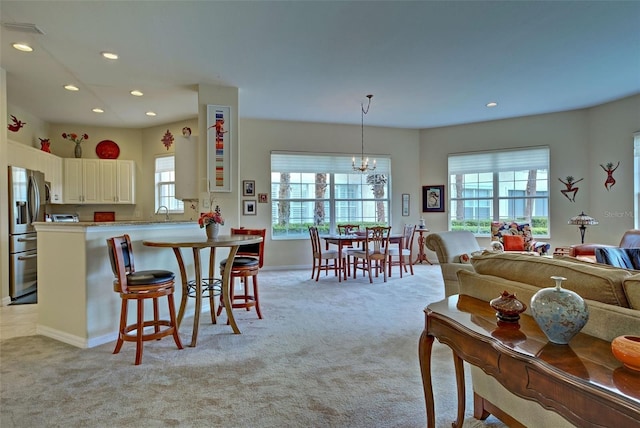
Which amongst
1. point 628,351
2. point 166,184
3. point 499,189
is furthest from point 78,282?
point 499,189

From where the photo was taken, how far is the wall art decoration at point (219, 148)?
15.3ft

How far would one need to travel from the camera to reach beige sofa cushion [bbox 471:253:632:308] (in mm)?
1255

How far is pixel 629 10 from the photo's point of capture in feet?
9.92

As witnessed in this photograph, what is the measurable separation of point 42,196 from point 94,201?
160 centimetres

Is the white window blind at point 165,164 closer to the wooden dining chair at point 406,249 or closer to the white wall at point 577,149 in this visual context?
the wooden dining chair at point 406,249

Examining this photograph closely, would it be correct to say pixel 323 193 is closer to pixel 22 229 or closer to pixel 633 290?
pixel 22 229

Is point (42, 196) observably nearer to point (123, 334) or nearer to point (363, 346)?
point (123, 334)

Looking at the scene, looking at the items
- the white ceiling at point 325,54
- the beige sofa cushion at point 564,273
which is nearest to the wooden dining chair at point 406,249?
the white ceiling at point 325,54

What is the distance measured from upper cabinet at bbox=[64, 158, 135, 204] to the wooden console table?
6.87 metres

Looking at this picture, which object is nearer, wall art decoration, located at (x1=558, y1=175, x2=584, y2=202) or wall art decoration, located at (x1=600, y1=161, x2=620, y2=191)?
wall art decoration, located at (x1=600, y1=161, x2=620, y2=191)

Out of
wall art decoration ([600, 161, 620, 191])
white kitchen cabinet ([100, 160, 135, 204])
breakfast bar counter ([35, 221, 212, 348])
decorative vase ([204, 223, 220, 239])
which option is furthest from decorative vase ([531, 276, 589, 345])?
white kitchen cabinet ([100, 160, 135, 204])

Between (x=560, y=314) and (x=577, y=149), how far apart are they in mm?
6392

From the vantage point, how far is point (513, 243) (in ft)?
18.5

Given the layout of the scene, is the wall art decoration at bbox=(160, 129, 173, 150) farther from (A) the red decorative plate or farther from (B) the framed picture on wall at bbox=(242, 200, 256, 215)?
(B) the framed picture on wall at bbox=(242, 200, 256, 215)
